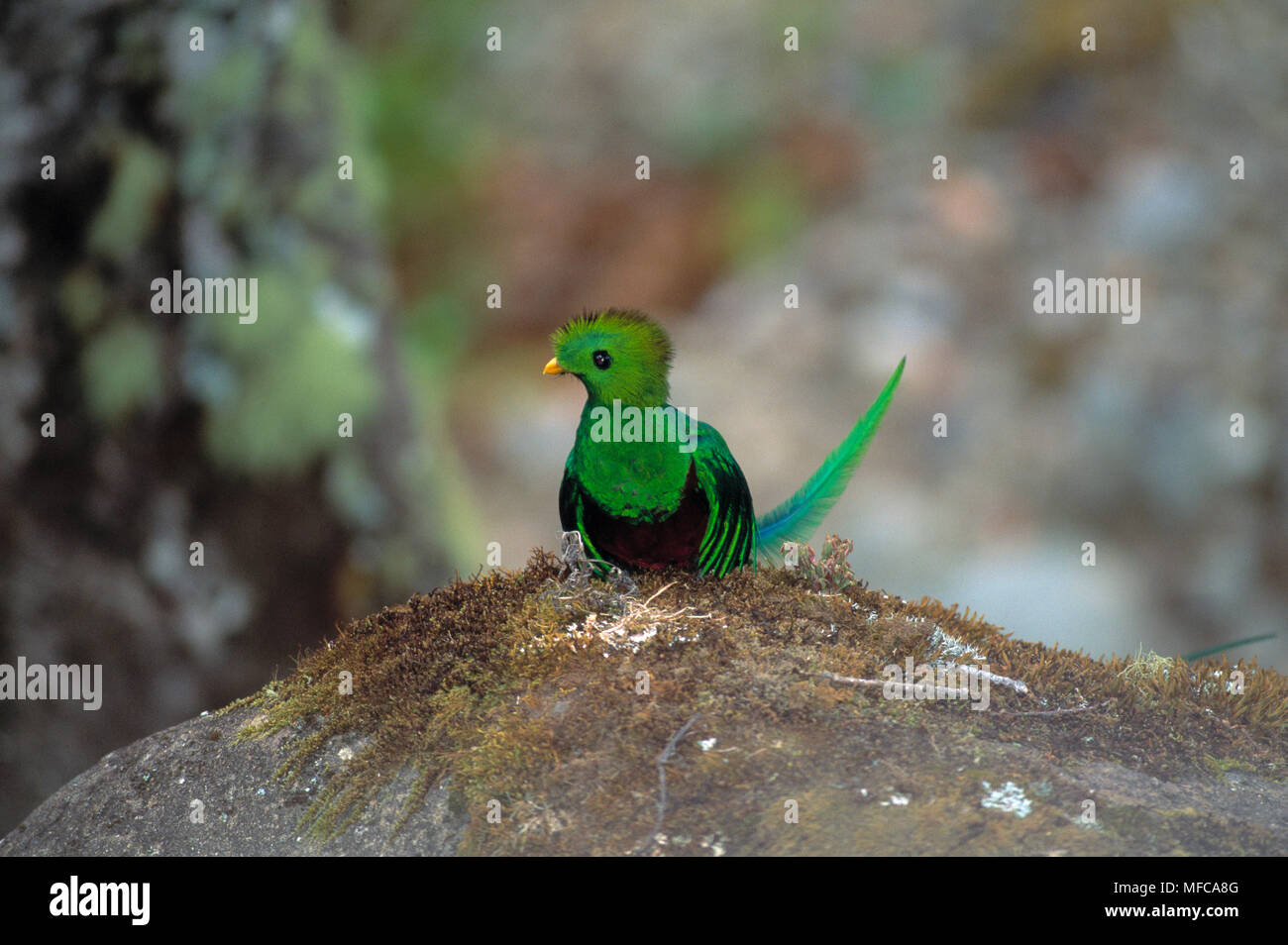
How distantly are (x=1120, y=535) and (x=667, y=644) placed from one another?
376 cm

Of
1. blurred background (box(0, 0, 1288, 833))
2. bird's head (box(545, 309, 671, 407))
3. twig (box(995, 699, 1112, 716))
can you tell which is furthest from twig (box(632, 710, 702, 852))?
blurred background (box(0, 0, 1288, 833))

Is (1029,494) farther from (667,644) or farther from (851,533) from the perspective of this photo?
(667,644)

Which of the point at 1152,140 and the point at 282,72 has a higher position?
the point at 1152,140

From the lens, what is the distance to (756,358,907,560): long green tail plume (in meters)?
3.04

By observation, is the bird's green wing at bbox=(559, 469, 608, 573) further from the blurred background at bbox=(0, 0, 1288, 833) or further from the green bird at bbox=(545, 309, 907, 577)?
the blurred background at bbox=(0, 0, 1288, 833)

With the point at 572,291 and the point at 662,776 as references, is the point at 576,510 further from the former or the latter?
the point at 572,291

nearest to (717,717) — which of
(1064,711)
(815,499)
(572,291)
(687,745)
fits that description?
(687,745)

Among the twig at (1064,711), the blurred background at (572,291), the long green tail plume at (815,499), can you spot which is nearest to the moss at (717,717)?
the twig at (1064,711)

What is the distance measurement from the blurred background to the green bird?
1.06m

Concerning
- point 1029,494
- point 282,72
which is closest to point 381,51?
point 282,72

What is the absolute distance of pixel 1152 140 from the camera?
6262 millimetres

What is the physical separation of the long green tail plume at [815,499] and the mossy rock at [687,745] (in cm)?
23
